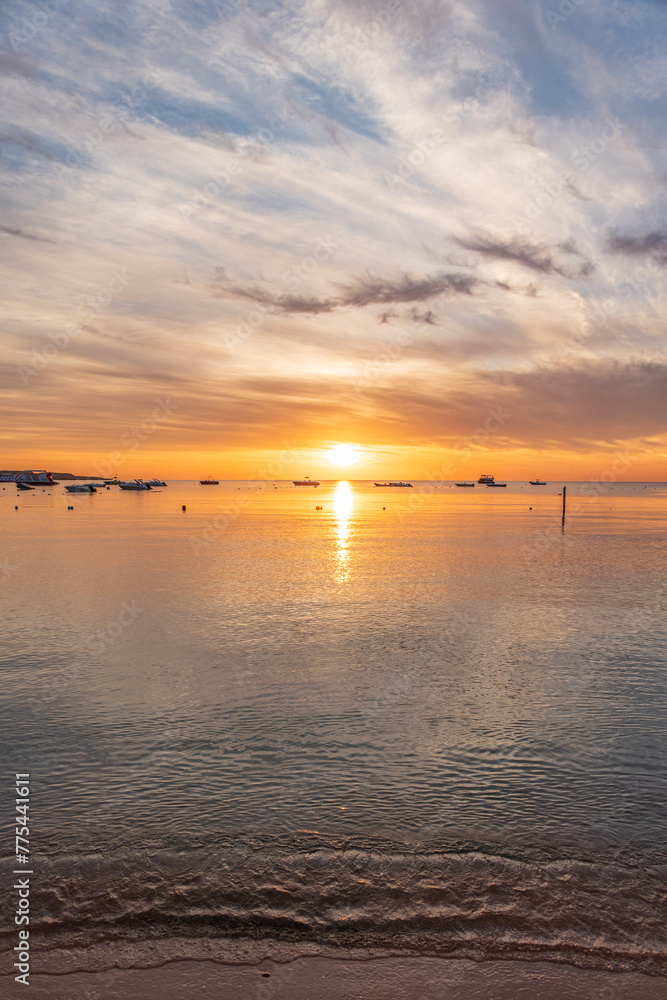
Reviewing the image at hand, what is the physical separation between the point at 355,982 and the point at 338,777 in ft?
16.7

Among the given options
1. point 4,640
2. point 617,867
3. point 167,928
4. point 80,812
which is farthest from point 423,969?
point 4,640

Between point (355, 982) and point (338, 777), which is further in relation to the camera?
point (338, 777)

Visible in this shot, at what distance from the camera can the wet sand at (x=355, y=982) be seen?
6438mm

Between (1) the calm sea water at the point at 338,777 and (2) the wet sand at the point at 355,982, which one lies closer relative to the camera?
(2) the wet sand at the point at 355,982

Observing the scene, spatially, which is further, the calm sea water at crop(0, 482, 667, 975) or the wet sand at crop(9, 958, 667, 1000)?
the calm sea water at crop(0, 482, 667, 975)

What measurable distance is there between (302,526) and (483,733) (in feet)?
227

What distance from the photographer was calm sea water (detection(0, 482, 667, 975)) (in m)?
7.64

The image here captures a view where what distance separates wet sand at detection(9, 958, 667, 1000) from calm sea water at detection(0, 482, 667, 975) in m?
0.24

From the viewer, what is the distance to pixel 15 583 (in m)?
34.2

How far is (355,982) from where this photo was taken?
666 cm

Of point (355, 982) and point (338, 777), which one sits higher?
point (355, 982)

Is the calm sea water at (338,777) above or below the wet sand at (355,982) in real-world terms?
below

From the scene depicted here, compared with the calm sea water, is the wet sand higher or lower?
higher

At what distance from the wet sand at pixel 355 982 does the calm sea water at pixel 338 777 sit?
9.6 inches
